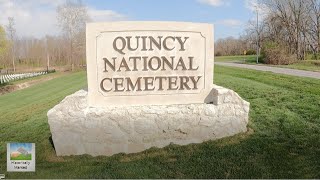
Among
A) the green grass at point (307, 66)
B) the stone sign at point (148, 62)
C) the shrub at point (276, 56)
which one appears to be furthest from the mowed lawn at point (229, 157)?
the shrub at point (276, 56)

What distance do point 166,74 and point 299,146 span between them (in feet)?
8.91

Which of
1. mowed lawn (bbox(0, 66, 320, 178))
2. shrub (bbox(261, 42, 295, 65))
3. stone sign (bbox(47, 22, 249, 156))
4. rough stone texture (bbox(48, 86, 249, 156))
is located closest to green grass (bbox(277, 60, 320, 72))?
shrub (bbox(261, 42, 295, 65))

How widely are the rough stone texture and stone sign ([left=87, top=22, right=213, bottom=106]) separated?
0.97 ft

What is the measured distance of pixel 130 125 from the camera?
6.10 m

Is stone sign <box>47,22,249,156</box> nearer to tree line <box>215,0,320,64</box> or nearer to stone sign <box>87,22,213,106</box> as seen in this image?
stone sign <box>87,22,213,106</box>

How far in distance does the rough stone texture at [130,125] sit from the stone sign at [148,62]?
0.30 metres

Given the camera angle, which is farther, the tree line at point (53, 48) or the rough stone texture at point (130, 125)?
the tree line at point (53, 48)

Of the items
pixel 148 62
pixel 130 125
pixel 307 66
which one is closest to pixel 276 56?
pixel 307 66

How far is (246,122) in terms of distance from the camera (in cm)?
652

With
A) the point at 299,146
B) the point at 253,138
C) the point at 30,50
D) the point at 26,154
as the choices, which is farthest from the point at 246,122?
the point at 30,50

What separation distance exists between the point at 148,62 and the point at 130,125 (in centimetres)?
127

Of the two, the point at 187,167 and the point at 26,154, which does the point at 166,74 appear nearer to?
the point at 187,167

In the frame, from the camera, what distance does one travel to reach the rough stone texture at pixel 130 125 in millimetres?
6051

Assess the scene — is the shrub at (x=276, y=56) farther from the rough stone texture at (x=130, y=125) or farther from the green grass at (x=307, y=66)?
the rough stone texture at (x=130, y=125)
